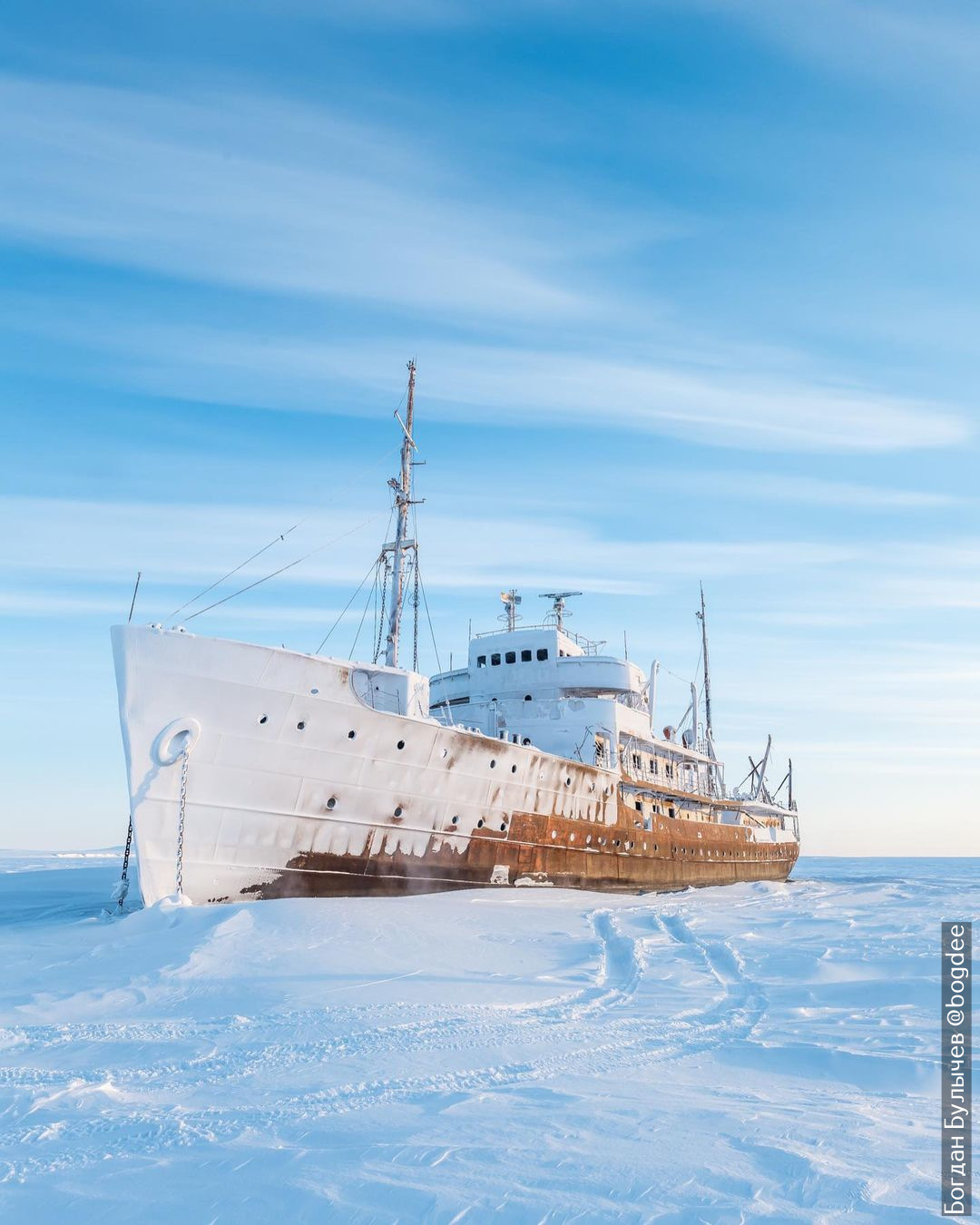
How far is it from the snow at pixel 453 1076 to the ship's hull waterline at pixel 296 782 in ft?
10.1

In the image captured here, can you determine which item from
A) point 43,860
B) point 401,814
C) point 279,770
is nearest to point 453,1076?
point 279,770

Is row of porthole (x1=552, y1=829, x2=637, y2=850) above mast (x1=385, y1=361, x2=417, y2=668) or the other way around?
the other way around

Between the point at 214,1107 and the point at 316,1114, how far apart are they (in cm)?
76

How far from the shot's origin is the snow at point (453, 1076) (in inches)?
181

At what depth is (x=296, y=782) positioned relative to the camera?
17.6 meters

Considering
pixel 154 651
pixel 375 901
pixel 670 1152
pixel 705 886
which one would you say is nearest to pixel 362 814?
pixel 375 901

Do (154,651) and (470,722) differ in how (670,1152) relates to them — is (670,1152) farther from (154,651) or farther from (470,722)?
(470,722)

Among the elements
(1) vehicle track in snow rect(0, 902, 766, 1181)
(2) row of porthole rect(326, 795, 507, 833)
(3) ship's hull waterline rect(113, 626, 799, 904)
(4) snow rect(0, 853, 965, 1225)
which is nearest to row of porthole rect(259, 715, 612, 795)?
(3) ship's hull waterline rect(113, 626, 799, 904)

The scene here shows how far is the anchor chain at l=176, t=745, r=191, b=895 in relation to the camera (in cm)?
1638

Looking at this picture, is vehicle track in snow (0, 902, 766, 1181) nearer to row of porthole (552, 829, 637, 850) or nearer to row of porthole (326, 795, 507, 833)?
row of porthole (326, 795, 507, 833)

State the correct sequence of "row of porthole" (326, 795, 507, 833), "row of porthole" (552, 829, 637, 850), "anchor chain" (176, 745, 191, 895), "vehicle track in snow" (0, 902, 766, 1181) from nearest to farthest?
"vehicle track in snow" (0, 902, 766, 1181), "anchor chain" (176, 745, 191, 895), "row of porthole" (326, 795, 507, 833), "row of porthole" (552, 829, 637, 850)

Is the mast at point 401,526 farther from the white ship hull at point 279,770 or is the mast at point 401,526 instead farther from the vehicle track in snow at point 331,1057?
the vehicle track in snow at point 331,1057

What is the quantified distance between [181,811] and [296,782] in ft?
7.30

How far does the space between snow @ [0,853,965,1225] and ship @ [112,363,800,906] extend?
10.3ft
